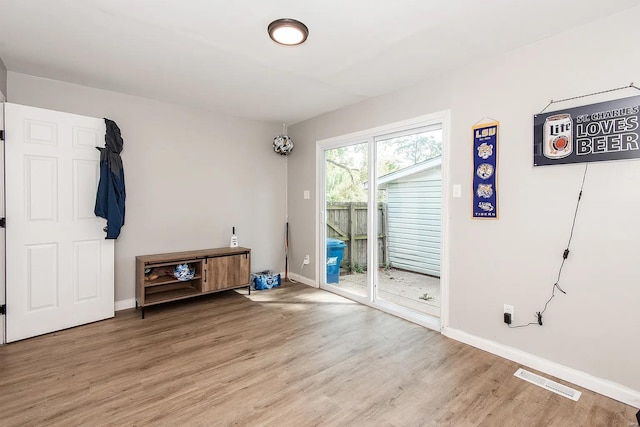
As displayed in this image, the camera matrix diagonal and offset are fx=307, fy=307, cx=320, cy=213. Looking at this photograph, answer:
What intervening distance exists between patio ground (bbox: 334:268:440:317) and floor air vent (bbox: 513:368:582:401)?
108 centimetres

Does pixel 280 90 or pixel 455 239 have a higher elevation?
pixel 280 90

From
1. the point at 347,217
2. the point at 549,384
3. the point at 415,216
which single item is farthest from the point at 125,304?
the point at 549,384

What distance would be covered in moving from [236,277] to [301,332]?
1.42m

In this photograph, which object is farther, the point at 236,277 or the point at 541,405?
the point at 236,277

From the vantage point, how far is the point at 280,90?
3.47m

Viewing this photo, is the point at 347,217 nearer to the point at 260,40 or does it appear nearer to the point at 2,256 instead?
the point at 260,40

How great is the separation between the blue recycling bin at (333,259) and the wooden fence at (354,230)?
0.07 m

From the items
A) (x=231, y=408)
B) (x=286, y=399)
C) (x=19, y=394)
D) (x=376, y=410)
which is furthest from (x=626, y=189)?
(x=19, y=394)

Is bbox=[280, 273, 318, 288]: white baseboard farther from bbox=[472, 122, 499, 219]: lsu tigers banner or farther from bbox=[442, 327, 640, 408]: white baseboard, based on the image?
bbox=[472, 122, 499, 219]: lsu tigers banner

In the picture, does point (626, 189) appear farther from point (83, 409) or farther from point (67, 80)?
point (67, 80)

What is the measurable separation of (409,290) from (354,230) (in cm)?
104

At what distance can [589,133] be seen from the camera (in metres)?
2.13

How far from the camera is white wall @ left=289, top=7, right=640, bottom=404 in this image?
202cm

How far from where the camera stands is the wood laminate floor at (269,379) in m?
1.85
